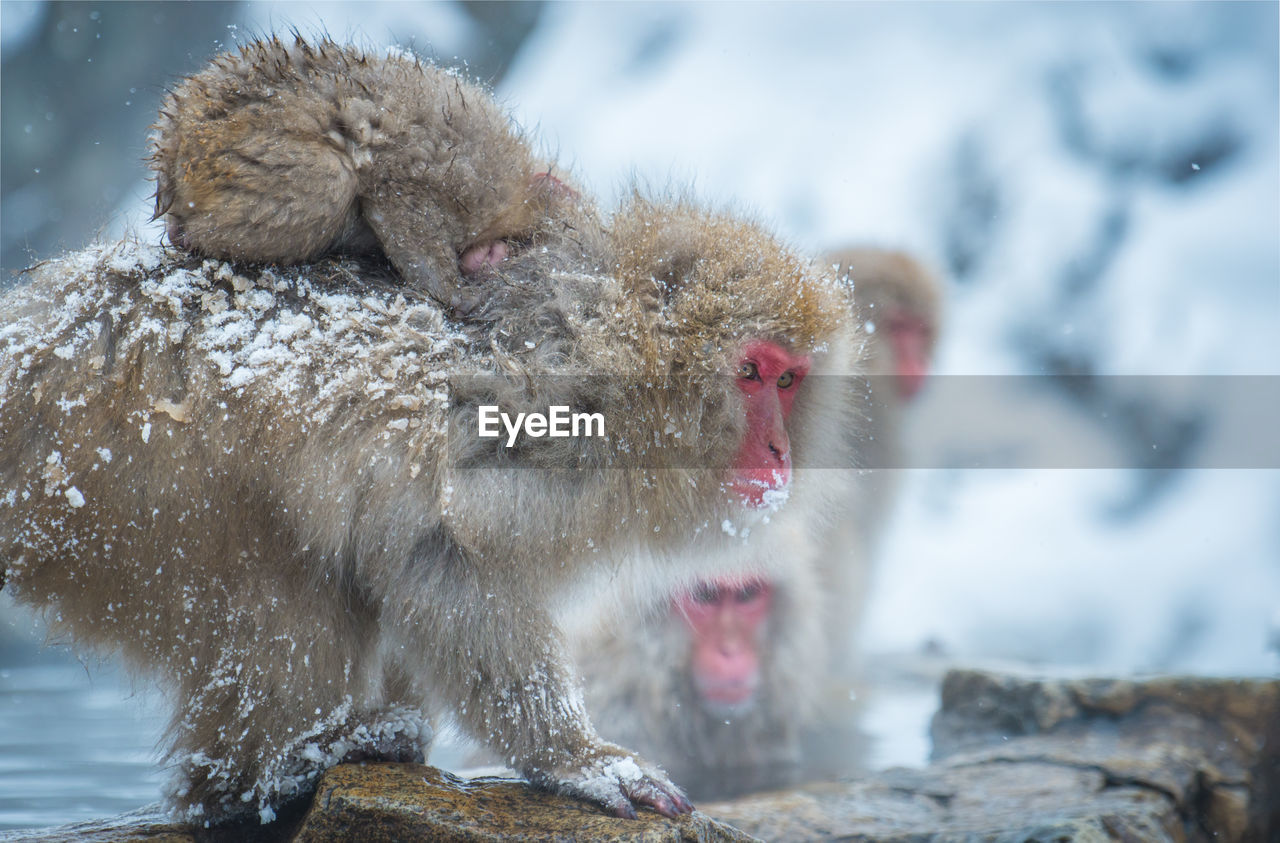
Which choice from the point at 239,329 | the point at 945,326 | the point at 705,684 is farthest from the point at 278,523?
the point at 945,326

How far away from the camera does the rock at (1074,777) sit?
238 centimetres

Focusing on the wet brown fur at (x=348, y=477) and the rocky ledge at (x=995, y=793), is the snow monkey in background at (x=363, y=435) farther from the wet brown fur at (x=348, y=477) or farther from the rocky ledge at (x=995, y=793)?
the rocky ledge at (x=995, y=793)

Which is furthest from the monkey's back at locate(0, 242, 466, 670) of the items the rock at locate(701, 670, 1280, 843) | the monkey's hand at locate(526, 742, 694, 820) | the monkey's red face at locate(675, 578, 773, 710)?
the monkey's red face at locate(675, 578, 773, 710)

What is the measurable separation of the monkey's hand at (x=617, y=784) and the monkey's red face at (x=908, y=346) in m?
3.29

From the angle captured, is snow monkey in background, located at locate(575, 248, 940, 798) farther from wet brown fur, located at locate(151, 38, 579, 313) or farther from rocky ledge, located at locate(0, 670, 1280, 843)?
wet brown fur, located at locate(151, 38, 579, 313)

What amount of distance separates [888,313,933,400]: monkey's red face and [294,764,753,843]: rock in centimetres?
333

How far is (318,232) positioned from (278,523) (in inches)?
20.2

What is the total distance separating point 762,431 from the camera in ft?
6.86

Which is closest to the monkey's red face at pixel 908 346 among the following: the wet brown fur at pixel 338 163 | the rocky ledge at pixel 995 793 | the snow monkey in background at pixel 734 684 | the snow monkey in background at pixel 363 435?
the snow monkey in background at pixel 734 684

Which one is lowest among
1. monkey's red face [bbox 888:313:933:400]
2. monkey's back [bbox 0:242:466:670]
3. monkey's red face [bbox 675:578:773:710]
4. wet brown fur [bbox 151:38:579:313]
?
monkey's red face [bbox 675:578:773:710]

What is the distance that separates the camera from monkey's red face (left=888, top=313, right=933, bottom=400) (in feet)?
16.0

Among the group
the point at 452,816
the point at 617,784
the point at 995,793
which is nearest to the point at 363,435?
the point at 452,816

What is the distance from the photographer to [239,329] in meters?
1.79

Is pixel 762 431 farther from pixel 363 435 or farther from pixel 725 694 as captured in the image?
pixel 725 694
